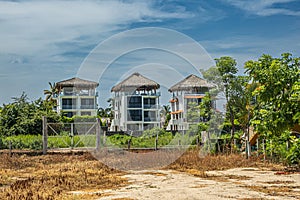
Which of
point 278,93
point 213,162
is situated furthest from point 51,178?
point 278,93

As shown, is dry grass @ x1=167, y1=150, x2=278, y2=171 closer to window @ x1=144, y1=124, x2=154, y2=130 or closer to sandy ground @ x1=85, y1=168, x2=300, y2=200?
sandy ground @ x1=85, y1=168, x2=300, y2=200

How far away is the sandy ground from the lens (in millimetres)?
9039

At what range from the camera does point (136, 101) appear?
70.7ft

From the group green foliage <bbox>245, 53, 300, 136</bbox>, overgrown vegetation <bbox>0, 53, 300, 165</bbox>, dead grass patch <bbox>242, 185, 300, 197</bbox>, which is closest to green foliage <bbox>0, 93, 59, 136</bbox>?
overgrown vegetation <bbox>0, 53, 300, 165</bbox>

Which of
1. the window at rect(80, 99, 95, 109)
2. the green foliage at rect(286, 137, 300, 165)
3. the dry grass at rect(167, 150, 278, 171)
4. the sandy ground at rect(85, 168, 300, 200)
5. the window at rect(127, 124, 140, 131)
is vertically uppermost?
the window at rect(80, 99, 95, 109)

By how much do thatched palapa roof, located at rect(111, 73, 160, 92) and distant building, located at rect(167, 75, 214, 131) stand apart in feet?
3.85

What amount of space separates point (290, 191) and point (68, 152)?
13.0 metres

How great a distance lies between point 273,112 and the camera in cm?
1320

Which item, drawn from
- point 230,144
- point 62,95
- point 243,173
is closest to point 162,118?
point 230,144

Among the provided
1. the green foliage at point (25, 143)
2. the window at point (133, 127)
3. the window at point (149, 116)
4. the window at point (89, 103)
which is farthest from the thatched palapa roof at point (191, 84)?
the window at point (89, 103)

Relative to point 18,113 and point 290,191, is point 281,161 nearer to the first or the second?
point 290,191

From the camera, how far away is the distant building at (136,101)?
65.6ft

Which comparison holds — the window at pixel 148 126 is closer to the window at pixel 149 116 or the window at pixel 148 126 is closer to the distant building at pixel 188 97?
the window at pixel 149 116

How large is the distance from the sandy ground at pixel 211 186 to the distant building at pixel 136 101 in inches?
265
